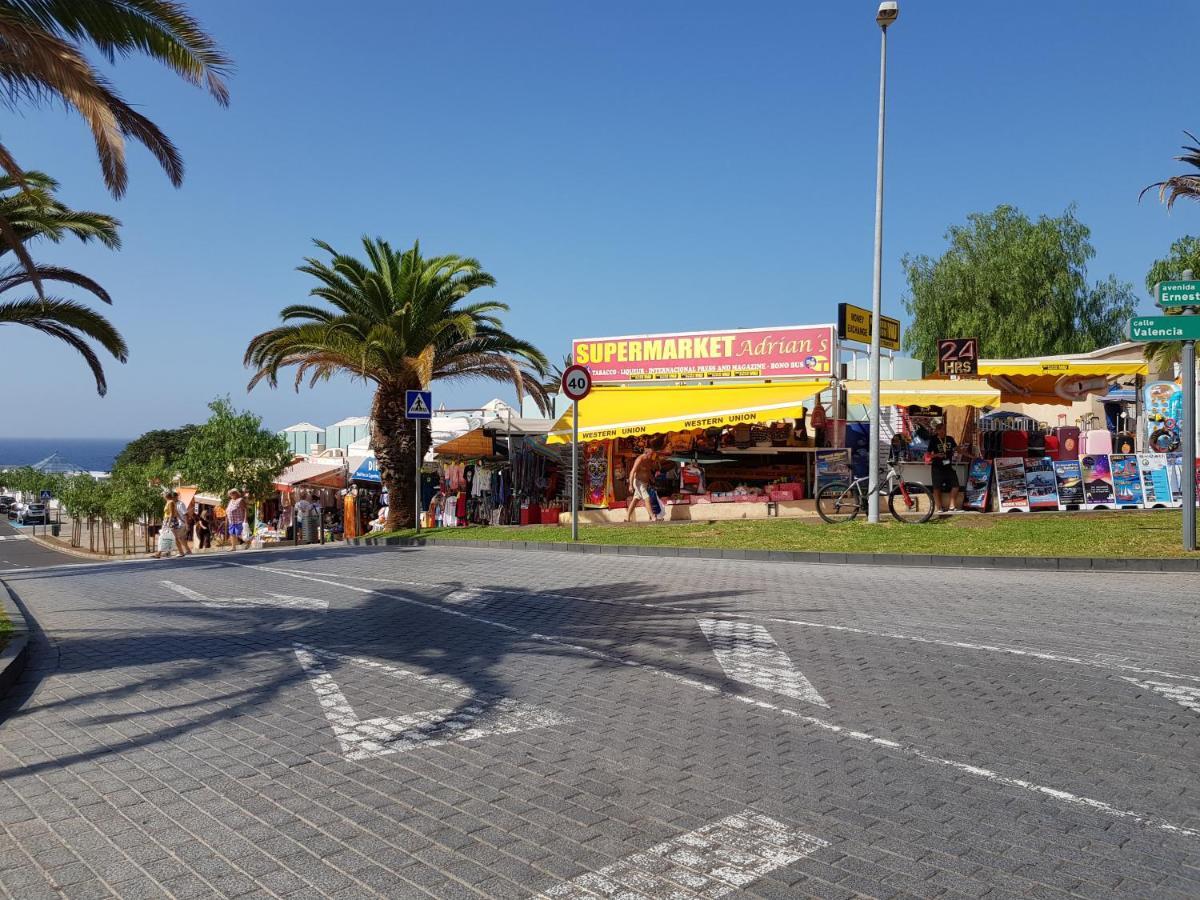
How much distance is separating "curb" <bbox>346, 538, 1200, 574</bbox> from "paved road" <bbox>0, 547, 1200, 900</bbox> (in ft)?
11.9

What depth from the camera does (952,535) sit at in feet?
52.7

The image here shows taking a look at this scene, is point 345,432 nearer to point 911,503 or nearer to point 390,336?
point 390,336

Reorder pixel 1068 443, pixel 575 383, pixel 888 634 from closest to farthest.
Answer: pixel 888 634
pixel 575 383
pixel 1068 443

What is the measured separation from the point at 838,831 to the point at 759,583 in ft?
27.0

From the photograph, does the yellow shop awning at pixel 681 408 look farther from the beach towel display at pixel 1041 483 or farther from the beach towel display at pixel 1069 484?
the beach towel display at pixel 1069 484

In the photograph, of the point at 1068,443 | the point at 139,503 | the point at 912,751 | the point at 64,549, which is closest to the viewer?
the point at 912,751

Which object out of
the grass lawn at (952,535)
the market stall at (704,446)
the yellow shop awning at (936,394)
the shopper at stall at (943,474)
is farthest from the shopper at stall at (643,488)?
the shopper at stall at (943,474)

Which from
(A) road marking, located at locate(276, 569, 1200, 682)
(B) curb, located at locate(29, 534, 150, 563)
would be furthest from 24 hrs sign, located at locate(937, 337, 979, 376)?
(B) curb, located at locate(29, 534, 150, 563)

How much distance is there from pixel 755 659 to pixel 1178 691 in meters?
2.83

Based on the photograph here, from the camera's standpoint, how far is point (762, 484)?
74.2 ft

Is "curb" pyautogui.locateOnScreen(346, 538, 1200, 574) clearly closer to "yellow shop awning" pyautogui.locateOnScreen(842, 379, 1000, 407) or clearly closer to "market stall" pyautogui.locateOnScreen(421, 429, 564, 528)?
"yellow shop awning" pyautogui.locateOnScreen(842, 379, 1000, 407)

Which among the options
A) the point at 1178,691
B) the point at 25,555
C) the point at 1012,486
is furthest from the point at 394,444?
the point at 25,555

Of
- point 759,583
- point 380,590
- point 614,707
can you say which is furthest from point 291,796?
point 759,583

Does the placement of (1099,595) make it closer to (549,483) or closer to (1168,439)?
(1168,439)
